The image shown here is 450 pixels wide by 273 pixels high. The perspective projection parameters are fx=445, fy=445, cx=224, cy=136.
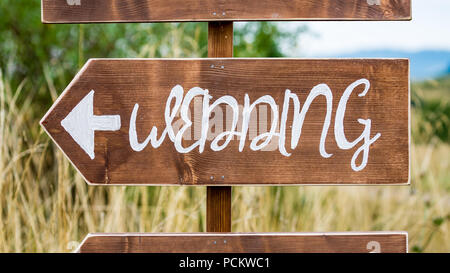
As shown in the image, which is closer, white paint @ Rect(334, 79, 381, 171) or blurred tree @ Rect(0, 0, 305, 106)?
white paint @ Rect(334, 79, 381, 171)

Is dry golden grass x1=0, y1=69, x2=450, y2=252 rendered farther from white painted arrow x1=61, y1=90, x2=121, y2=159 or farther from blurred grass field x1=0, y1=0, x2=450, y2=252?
white painted arrow x1=61, y1=90, x2=121, y2=159

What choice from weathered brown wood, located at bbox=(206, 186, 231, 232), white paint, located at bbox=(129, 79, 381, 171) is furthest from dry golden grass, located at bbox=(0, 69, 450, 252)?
white paint, located at bbox=(129, 79, 381, 171)

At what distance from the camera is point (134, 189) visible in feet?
7.65

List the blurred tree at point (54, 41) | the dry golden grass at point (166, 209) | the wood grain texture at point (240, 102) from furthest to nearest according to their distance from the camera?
the blurred tree at point (54, 41), the dry golden grass at point (166, 209), the wood grain texture at point (240, 102)

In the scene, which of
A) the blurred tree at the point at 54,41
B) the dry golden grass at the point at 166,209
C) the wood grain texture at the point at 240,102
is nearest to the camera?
the wood grain texture at the point at 240,102

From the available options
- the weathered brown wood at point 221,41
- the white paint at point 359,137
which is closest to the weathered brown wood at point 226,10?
the weathered brown wood at point 221,41

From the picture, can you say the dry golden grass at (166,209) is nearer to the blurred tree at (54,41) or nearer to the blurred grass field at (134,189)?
the blurred grass field at (134,189)

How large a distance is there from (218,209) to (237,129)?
0.22m

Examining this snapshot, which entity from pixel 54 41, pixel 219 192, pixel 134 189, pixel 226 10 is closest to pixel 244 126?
pixel 219 192

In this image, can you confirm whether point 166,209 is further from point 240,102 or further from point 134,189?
point 240,102

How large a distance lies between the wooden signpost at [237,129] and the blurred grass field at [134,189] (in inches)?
14.1

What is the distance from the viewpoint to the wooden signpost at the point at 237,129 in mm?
1093

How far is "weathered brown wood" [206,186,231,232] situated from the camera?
1.15 m
